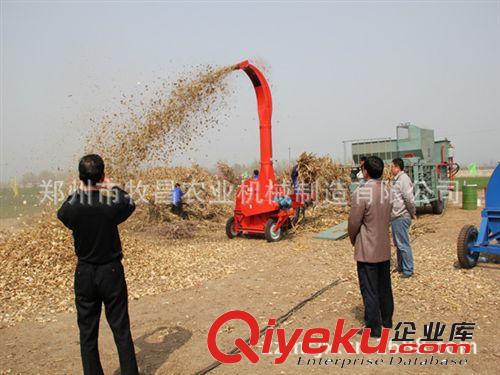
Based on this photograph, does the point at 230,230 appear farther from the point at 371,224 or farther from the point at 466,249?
the point at 371,224

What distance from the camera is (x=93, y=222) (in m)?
3.09

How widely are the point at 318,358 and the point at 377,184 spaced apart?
172cm

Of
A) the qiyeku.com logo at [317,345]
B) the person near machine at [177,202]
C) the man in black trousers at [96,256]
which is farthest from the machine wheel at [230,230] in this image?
the man in black trousers at [96,256]

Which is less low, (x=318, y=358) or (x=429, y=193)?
(x=429, y=193)

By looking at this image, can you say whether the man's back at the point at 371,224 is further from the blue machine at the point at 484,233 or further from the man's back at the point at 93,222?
the blue machine at the point at 484,233

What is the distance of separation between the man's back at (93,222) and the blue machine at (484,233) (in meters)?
5.13

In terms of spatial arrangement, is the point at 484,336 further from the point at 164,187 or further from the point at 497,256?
the point at 164,187

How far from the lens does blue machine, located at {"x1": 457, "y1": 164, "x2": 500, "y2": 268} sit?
241 inches

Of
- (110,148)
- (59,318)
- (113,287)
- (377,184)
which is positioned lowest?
(59,318)

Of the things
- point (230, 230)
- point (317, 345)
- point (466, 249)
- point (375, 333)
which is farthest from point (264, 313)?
point (230, 230)

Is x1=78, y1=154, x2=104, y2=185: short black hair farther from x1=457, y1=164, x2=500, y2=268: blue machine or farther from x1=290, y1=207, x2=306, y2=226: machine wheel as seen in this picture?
x1=290, y1=207, x2=306, y2=226: machine wheel

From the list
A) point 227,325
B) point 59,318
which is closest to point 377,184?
point 227,325

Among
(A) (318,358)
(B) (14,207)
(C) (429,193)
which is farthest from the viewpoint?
(B) (14,207)

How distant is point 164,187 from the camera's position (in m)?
13.3
